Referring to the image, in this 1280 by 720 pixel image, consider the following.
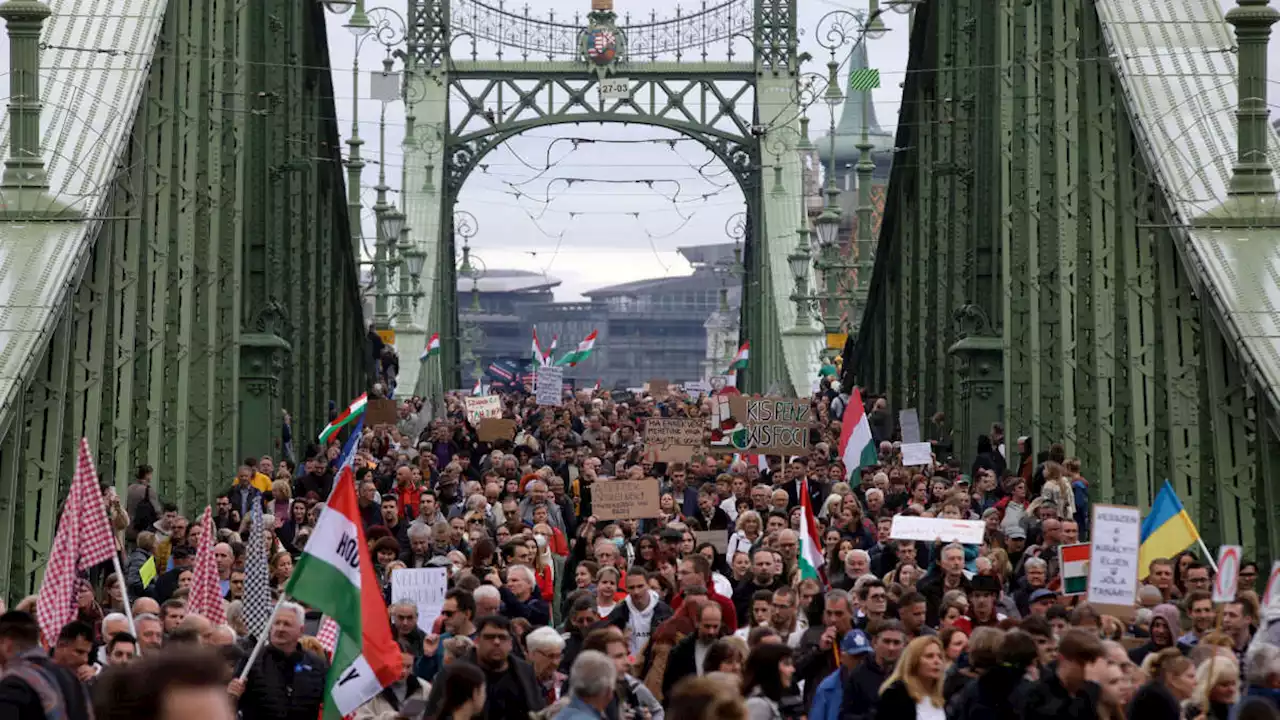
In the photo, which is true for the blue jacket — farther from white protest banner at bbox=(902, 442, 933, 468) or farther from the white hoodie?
white protest banner at bbox=(902, 442, 933, 468)

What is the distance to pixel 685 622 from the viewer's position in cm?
1331

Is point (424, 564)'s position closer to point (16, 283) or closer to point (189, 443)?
point (16, 283)

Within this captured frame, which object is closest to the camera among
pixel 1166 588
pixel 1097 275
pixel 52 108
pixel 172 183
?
pixel 1166 588

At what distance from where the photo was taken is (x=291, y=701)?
40.4 ft

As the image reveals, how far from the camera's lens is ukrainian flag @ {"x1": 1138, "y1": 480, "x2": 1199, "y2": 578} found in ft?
52.5

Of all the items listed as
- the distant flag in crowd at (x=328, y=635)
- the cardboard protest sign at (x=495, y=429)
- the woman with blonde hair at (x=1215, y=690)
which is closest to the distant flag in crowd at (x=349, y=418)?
the cardboard protest sign at (x=495, y=429)

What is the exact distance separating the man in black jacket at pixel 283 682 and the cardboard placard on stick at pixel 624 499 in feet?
29.4

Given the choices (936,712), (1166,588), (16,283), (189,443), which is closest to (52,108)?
(16,283)

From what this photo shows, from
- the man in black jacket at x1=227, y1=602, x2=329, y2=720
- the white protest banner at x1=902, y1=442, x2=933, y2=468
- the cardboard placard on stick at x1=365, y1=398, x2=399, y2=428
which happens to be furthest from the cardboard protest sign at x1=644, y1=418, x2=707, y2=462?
the man in black jacket at x1=227, y1=602, x2=329, y2=720

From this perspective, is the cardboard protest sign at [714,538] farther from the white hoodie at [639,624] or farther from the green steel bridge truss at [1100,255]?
the white hoodie at [639,624]

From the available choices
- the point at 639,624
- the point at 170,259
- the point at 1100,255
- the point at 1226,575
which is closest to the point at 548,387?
the point at 170,259

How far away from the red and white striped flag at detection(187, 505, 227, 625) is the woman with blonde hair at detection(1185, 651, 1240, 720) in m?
5.38

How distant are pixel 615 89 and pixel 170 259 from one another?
37172mm

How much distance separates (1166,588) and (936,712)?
5.24 meters
